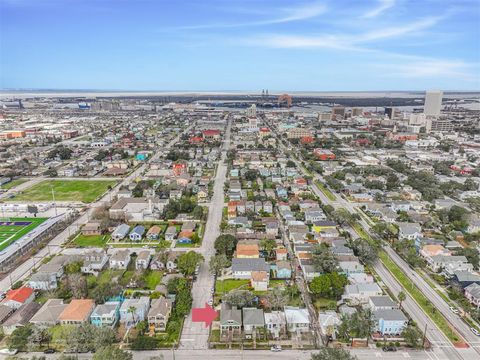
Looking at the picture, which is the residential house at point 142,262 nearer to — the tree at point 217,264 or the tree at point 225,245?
the tree at point 217,264

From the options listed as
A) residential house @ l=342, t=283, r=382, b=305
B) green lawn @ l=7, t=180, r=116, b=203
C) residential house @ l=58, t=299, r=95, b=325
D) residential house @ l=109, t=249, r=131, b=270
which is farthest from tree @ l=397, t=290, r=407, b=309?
green lawn @ l=7, t=180, r=116, b=203

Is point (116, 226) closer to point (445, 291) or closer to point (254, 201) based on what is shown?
point (254, 201)

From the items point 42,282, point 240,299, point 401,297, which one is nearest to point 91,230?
point 42,282

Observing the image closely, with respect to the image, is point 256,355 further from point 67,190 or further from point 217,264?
point 67,190

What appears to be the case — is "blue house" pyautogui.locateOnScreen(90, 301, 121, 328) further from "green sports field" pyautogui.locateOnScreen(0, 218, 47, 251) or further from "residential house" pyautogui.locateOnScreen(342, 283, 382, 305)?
"green sports field" pyautogui.locateOnScreen(0, 218, 47, 251)

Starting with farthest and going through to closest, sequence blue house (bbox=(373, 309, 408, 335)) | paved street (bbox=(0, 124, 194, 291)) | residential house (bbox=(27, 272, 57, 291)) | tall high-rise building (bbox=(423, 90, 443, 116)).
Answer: tall high-rise building (bbox=(423, 90, 443, 116)) < paved street (bbox=(0, 124, 194, 291)) < residential house (bbox=(27, 272, 57, 291)) < blue house (bbox=(373, 309, 408, 335))

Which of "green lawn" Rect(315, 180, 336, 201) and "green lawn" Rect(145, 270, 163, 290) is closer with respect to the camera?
"green lawn" Rect(145, 270, 163, 290)
